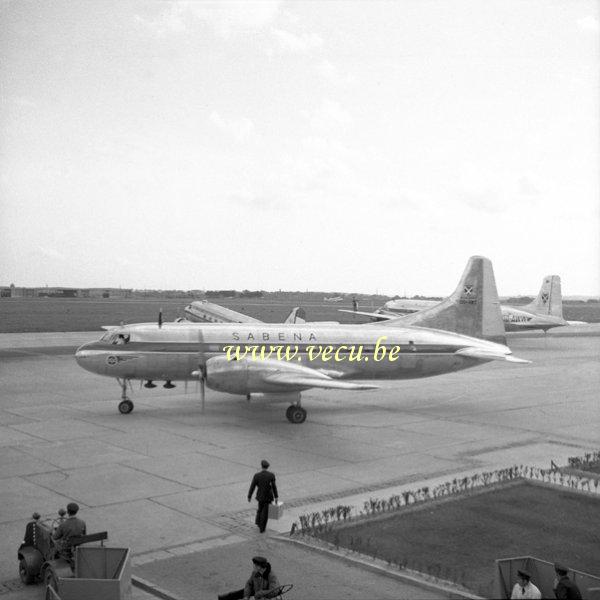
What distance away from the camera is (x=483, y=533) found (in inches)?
571

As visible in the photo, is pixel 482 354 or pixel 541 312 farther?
pixel 541 312

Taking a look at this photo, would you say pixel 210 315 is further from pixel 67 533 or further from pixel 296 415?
pixel 67 533

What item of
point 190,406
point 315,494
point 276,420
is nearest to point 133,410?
point 190,406

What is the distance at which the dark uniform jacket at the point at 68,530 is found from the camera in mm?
11727

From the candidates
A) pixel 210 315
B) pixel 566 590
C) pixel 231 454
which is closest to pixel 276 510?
pixel 231 454

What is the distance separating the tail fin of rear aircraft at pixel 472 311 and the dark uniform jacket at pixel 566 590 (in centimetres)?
2248

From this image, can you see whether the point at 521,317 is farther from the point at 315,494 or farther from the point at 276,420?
the point at 315,494

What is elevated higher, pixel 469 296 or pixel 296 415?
pixel 469 296

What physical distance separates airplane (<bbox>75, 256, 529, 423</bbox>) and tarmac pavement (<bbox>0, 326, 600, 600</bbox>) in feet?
5.72

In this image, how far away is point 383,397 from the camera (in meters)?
33.5

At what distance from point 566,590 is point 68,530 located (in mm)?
8103

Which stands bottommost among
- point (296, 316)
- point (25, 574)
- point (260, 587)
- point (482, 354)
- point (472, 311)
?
point (25, 574)

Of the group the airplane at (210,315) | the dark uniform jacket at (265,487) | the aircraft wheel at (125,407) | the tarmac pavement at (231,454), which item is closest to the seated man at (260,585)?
the tarmac pavement at (231,454)

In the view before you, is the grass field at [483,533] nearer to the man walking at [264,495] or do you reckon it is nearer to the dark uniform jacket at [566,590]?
the man walking at [264,495]
